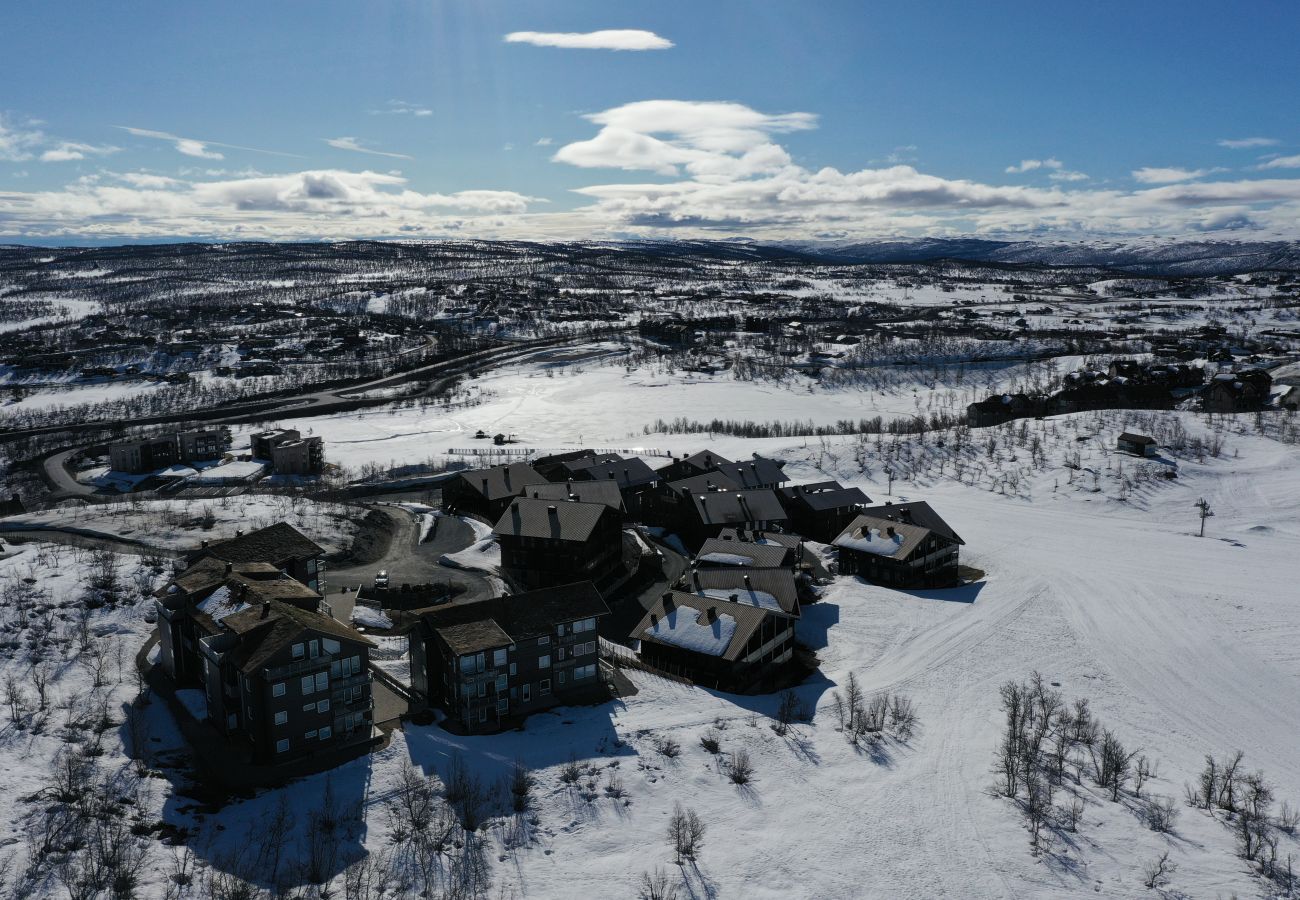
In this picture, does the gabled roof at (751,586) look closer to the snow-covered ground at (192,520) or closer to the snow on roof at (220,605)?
the snow on roof at (220,605)

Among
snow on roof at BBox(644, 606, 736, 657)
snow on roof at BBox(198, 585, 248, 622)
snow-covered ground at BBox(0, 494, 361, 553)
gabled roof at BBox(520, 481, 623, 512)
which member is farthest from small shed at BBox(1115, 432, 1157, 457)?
snow on roof at BBox(198, 585, 248, 622)

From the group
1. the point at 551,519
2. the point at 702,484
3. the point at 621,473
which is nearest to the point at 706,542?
the point at 551,519

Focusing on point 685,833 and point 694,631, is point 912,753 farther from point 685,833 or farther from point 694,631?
point 694,631

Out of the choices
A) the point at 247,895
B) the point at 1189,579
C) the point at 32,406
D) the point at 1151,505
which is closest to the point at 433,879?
the point at 247,895

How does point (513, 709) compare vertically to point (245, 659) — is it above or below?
below

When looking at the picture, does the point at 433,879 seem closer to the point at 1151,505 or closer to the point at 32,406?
the point at 1151,505

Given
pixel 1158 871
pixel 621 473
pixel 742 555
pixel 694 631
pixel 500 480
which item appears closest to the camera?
pixel 1158 871

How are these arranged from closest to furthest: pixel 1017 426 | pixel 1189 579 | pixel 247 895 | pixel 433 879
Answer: pixel 247 895 → pixel 433 879 → pixel 1189 579 → pixel 1017 426
